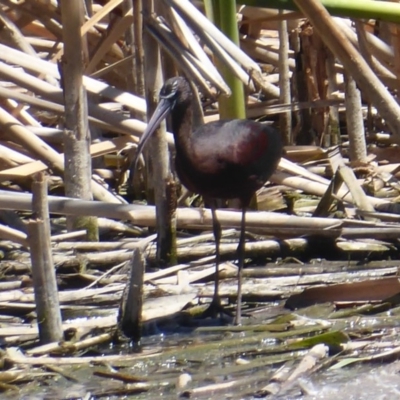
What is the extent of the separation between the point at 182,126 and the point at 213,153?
0.62 ft

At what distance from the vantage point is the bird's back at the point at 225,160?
4.56 metres

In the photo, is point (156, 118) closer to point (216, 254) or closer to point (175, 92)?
point (175, 92)

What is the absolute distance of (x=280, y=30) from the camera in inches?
247

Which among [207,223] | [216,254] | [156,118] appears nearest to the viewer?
[156,118]

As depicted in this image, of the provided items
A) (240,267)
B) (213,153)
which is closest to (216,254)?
(240,267)

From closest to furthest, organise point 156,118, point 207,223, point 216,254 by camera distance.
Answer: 1. point 156,118
2. point 216,254
3. point 207,223

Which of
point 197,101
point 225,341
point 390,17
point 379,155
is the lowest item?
point 225,341

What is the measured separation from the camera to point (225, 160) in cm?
459

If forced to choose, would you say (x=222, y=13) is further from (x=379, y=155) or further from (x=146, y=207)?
(x=379, y=155)

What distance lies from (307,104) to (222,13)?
1.43m

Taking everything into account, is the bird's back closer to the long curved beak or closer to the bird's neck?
the bird's neck

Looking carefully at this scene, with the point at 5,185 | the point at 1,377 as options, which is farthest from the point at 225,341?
the point at 5,185

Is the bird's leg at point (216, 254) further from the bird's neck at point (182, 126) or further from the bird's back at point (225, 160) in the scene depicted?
the bird's neck at point (182, 126)

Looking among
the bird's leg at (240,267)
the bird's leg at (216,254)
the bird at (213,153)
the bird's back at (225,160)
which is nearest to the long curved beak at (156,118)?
the bird at (213,153)
